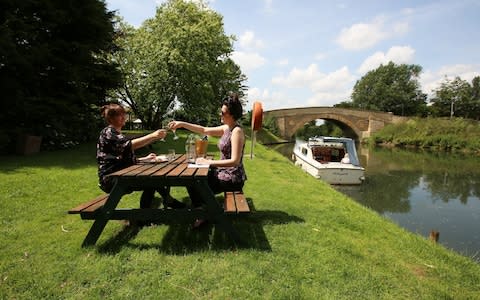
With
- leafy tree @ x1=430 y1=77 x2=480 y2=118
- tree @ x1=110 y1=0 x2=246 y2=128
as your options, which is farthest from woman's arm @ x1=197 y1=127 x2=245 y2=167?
leafy tree @ x1=430 y1=77 x2=480 y2=118

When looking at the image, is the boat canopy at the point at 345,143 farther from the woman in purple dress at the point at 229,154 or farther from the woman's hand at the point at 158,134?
the woman's hand at the point at 158,134

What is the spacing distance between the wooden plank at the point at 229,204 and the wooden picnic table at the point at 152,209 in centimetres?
9

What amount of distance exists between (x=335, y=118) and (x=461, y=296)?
141 feet

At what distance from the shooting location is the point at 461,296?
9.26 feet

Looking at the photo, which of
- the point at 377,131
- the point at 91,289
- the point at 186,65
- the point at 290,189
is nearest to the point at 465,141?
the point at 377,131

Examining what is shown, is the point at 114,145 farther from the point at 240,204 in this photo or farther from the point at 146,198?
the point at 240,204

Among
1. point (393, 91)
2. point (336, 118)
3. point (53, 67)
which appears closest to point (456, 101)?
point (393, 91)

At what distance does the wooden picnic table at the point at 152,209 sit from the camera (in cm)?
297

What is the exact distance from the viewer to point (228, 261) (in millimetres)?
3027

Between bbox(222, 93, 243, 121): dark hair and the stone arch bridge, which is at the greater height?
the stone arch bridge

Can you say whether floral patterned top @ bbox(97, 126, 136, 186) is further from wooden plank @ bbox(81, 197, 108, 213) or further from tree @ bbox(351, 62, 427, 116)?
tree @ bbox(351, 62, 427, 116)

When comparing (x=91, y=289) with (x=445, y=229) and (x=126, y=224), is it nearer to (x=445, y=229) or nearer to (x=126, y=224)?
(x=126, y=224)

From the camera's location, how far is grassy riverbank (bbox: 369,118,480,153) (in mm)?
29281

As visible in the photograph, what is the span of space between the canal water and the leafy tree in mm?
45754
